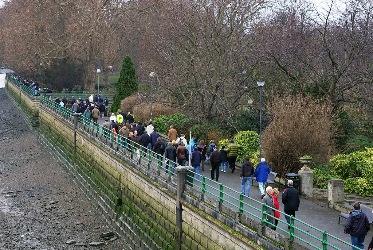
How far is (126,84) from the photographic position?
50.4 metres

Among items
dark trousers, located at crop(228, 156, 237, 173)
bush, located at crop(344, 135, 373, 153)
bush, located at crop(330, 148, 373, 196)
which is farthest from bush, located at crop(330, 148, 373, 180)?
dark trousers, located at crop(228, 156, 237, 173)

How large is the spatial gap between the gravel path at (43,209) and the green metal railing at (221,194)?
10.9 feet

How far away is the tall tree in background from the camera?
49.9 meters

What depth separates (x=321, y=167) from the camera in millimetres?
22984

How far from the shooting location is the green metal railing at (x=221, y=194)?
41.0ft

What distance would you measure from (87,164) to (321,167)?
54.8 ft

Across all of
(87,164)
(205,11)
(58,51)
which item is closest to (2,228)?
(87,164)

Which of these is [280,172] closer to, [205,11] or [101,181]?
[101,181]

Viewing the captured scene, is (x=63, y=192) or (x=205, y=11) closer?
(x=63, y=192)

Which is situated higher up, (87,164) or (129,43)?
(129,43)

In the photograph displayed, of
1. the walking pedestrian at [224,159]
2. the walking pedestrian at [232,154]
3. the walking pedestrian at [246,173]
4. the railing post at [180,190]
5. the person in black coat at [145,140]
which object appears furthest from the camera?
the person in black coat at [145,140]

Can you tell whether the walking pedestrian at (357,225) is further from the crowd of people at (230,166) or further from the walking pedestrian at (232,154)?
the walking pedestrian at (232,154)

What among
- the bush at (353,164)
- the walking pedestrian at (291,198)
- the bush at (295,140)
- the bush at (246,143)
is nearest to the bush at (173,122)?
the bush at (246,143)

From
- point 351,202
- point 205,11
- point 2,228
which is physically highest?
point 205,11
